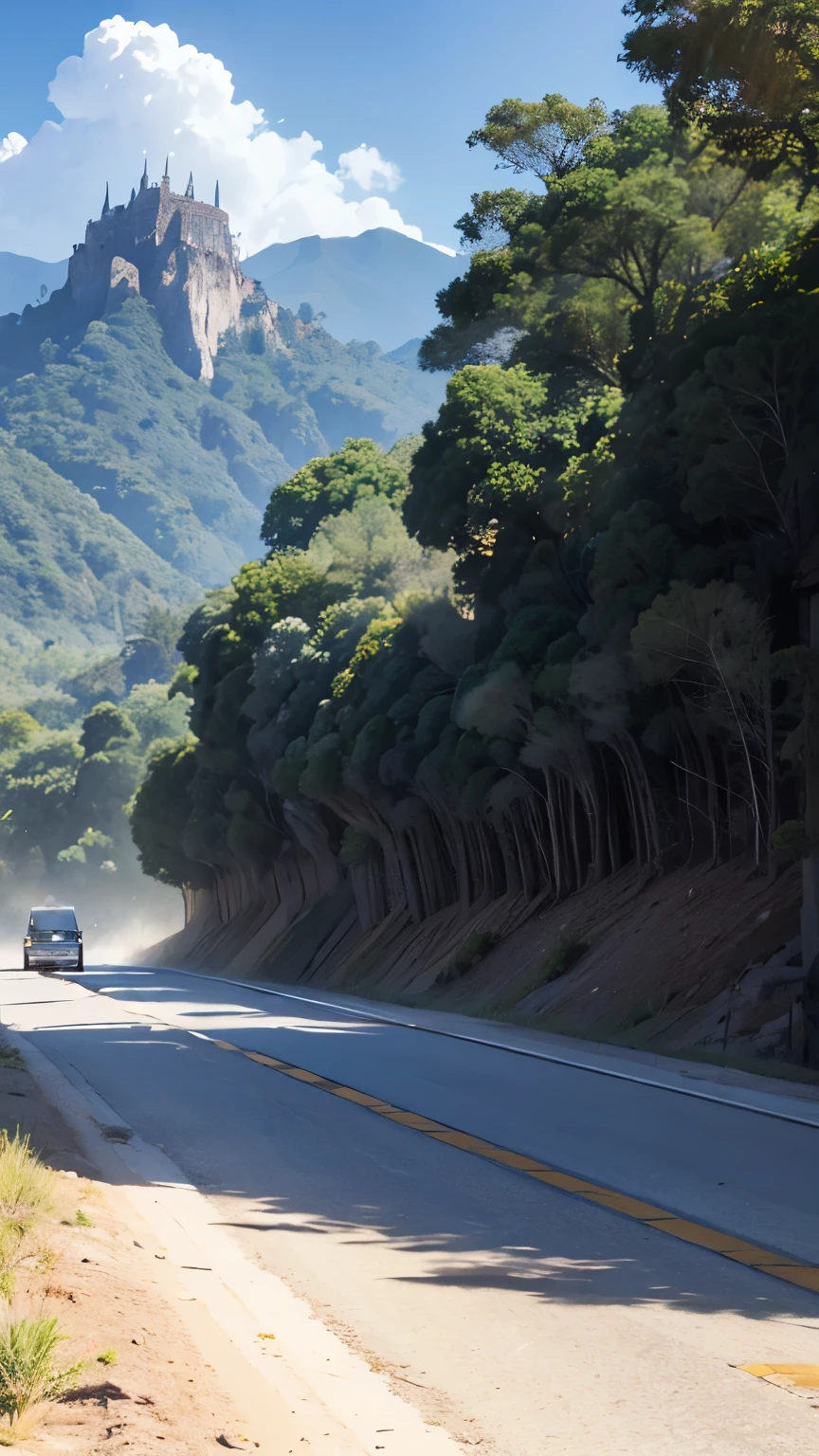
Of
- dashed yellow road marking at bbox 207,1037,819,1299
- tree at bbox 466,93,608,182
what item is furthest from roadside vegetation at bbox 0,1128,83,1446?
tree at bbox 466,93,608,182

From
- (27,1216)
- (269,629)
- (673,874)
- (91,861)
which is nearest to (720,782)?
(673,874)

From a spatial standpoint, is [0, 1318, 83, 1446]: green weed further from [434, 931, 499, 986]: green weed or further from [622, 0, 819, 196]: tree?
[434, 931, 499, 986]: green weed

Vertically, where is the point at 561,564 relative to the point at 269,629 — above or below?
below

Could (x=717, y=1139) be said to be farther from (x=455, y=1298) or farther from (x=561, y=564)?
(x=561, y=564)

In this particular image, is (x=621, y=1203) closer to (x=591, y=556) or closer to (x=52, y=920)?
(x=591, y=556)

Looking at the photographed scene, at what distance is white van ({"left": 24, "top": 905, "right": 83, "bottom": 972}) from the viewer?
51594 mm

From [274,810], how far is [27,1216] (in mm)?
56819

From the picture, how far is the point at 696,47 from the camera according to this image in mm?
24750

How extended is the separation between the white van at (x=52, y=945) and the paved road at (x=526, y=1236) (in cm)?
3382

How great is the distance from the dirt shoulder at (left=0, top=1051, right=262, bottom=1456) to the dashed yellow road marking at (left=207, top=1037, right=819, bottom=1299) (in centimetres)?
217

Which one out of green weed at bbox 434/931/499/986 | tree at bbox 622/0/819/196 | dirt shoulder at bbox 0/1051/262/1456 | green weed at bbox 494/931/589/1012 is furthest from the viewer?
green weed at bbox 434/931/499/986

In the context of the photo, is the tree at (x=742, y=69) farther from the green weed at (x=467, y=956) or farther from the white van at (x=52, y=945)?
the white van at (x=52, y=945)

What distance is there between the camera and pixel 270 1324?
720cm

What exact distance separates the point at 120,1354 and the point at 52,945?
46.9m
